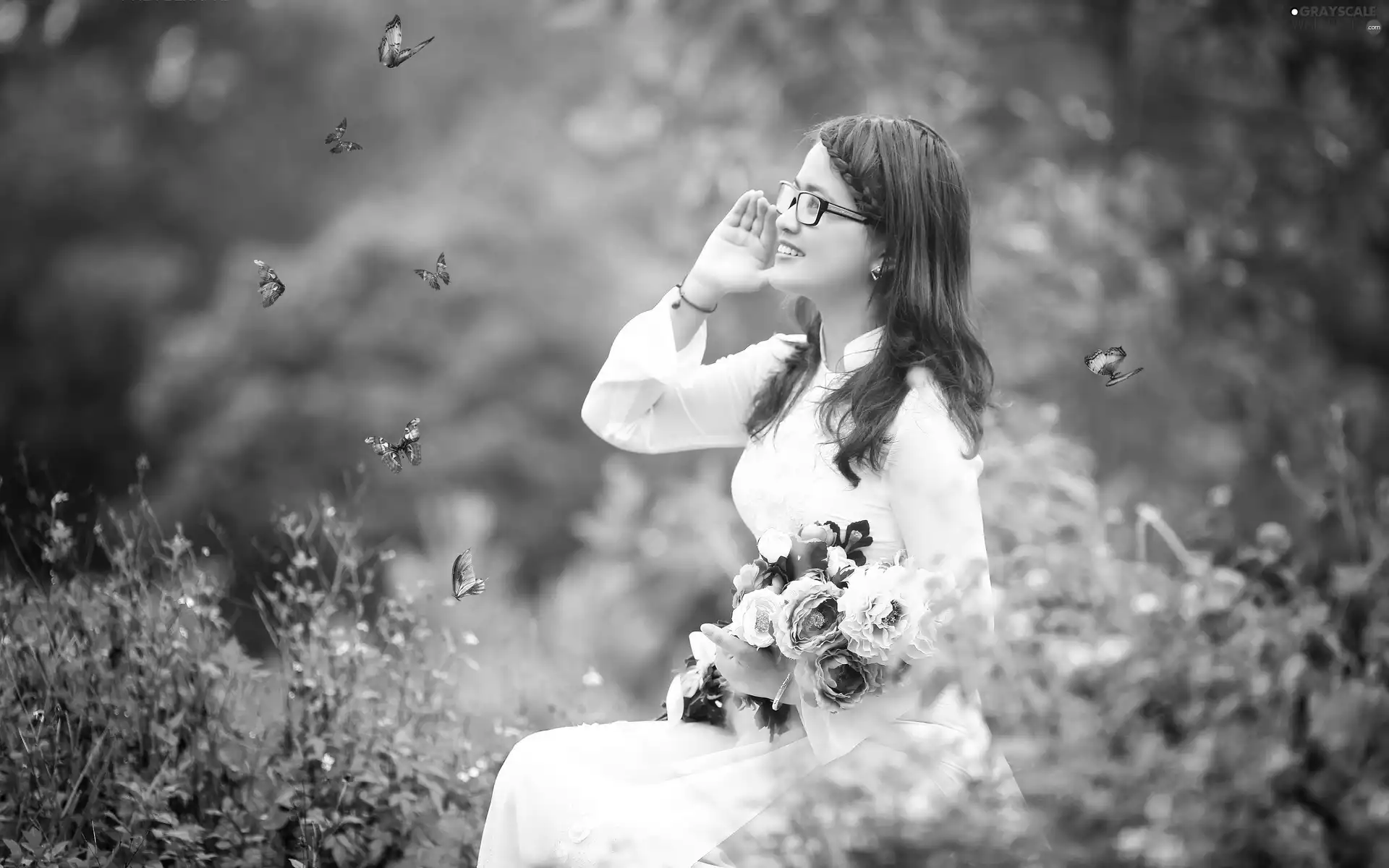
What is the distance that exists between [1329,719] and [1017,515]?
283 centimetres

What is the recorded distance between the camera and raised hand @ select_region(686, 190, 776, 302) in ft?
8.64

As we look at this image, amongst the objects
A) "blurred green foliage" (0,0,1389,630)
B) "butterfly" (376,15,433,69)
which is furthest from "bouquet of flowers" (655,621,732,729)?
"blurred green foliage" (0,0,1389,630)

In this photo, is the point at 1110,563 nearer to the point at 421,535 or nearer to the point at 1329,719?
the point at 1329,719

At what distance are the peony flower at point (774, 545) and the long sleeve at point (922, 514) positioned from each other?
244 mm

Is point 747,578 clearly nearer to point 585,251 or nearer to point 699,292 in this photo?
point 699,292

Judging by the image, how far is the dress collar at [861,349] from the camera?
2.55 m

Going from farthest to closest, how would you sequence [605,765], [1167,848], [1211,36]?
[1211,36]
[605,765]
[1167,848]

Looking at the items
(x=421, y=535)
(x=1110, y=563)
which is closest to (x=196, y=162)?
(x=421, y=535)

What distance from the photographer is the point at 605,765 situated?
230 centimetres

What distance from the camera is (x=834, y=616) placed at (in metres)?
2.14

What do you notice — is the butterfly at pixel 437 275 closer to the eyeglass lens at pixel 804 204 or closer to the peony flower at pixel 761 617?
the eyeglass lens at pixel 804 204

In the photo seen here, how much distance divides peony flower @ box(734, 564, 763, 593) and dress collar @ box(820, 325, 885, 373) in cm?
50

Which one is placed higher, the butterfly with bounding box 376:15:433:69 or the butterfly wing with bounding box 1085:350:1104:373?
the butterfly with bounding box 376:15:433:69

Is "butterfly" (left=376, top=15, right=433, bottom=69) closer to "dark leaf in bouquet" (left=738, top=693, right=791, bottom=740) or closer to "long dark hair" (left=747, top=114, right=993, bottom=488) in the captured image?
"long dark hair" (left=747, top=114, right=993, bottom=488)
